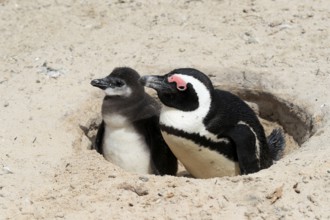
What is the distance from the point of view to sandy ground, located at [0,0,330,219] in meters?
4.35

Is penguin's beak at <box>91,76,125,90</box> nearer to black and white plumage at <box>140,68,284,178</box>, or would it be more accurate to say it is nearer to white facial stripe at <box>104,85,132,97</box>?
white facial stripe at <box>104,85,132,97</box>

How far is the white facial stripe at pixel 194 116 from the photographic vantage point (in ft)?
16.4

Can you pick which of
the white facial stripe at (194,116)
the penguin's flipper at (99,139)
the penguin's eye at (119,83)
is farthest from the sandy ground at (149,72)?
the white facial stripe at (194,116)

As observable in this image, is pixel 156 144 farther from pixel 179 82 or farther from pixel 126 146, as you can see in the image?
pixel 179 82

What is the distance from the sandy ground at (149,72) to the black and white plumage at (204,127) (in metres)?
0.36

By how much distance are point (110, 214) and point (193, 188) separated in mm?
479

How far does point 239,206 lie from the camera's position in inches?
168

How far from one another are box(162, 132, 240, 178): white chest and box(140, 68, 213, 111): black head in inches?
8.6

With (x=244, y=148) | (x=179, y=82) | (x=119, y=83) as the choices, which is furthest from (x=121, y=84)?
(x=244, y=148)

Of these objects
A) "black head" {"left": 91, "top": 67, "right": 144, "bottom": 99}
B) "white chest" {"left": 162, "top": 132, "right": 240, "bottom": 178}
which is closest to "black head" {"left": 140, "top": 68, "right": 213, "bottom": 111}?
"white chest" {"left": 162, "top": 132, "right": 240, "bottom": 178}

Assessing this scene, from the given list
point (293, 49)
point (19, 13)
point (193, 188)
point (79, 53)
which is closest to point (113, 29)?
point (79, 53)

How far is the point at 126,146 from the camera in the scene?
17.7 feet

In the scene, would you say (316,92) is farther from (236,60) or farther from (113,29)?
(113,29)

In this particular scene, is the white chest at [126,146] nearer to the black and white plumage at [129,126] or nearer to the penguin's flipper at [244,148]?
the black and white plumage at [129,126]
